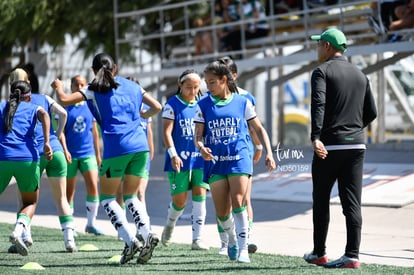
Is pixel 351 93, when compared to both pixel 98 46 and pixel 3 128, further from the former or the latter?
pixel 98 46

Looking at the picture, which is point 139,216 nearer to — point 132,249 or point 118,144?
point 132,249

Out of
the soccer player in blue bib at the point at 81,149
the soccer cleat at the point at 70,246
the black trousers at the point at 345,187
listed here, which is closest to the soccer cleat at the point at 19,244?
the soccer cleat at the point at 70,246

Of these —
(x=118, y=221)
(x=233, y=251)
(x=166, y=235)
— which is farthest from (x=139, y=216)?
(x=166, y=235)

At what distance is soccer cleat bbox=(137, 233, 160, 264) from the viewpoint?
867 cm

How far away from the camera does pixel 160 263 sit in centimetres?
911

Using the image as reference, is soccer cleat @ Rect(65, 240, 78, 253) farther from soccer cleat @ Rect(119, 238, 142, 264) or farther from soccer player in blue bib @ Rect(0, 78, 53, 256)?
soccer cleat @ Rect(119, 238, 142, 264)

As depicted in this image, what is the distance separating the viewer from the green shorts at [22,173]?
31.3ft

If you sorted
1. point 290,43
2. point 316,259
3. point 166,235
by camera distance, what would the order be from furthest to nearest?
point 290,43
point 166,235
point 316,259

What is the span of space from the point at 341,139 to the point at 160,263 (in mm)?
2094

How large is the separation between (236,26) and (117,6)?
12.5 feet

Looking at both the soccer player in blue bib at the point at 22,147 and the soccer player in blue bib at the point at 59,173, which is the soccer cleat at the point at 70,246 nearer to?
the soccer player in blue bib at the point at 59,173

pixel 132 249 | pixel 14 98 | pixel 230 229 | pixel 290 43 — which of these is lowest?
pixel 132 249

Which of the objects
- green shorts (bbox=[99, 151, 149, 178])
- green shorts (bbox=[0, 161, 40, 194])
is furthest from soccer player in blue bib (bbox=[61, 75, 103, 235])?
green shorts (bbox=[99, 151, 149, 178])

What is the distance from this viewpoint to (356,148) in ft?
27.9
